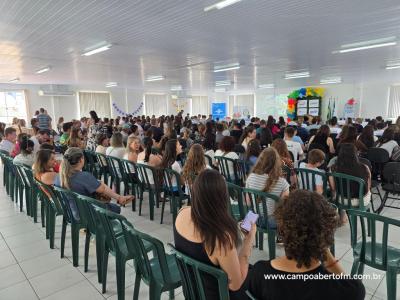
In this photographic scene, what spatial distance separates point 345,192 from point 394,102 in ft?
38.3

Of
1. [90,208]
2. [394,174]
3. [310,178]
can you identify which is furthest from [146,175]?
[394,174]

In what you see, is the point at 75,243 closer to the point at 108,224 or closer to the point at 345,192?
the point at 108,224

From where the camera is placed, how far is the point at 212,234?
1.36 meters

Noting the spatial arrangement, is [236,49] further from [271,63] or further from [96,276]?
[96,276]

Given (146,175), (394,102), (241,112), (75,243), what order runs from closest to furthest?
(75,243), (146,175), (394,102), (241,112)

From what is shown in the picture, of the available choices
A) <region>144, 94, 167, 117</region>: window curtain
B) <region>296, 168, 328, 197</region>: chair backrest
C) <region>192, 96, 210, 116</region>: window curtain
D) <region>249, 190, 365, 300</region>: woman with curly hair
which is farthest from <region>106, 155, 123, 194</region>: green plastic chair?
<region>192, 96, 210, 116</region>: window curtain

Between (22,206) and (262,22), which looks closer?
(262,22)

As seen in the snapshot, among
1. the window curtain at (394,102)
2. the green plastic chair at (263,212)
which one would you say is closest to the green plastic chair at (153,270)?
the green plastic chair at (263,212)

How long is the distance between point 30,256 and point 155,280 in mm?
1920

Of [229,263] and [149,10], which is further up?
[149,10]

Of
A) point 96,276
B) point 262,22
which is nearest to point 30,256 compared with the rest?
point 96,276

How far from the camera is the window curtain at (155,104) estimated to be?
16062 mm

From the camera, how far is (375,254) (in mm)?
1882

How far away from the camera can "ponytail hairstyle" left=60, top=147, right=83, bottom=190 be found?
2.57 m
